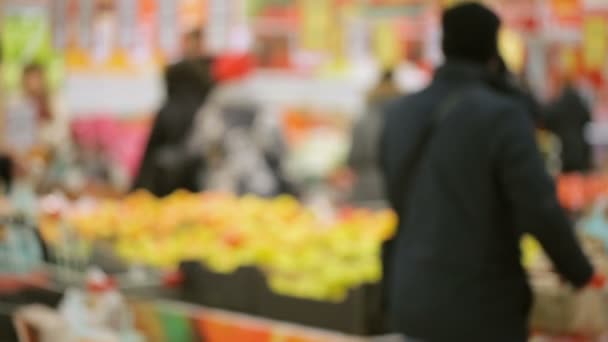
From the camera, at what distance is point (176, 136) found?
610 centimetres

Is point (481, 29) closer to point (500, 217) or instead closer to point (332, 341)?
point (500, 217)

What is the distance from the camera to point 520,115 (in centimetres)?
326

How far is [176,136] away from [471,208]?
3038 millimetres

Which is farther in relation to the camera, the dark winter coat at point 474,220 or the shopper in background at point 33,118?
the shopper in background at point 33,118

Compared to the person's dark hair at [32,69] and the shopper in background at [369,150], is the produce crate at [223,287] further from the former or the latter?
the shopper in background at [369,150]

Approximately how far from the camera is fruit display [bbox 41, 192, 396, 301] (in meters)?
3.89

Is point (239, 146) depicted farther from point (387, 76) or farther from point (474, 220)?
point (474, 220)

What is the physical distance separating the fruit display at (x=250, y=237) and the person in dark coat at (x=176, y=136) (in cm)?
55

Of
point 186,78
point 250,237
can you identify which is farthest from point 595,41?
point 186,78

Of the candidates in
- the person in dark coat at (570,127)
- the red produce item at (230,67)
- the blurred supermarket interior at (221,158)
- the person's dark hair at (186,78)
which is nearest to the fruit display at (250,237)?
the blurred supermarket interior at (221,158)

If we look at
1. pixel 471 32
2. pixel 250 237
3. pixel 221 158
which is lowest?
pixel 221 158

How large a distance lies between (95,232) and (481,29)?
2.07 m

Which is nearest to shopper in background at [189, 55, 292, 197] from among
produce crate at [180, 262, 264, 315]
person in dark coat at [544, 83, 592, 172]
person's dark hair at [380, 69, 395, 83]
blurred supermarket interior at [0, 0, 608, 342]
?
blurred supermarket interior at [0, 0, 608, 342]

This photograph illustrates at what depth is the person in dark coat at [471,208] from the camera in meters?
3.22
